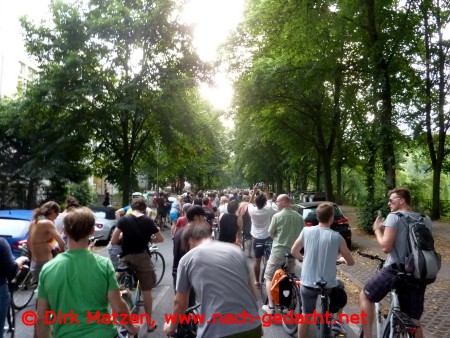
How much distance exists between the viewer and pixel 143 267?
605 centimetres

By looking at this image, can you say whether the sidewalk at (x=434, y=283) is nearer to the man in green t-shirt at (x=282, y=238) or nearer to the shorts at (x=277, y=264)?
the shorts at (x=277, y=264)

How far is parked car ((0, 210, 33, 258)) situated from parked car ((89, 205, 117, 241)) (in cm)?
561

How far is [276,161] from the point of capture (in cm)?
4188

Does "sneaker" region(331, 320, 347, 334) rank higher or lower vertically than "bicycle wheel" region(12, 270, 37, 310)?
higher

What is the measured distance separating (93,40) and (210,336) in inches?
870

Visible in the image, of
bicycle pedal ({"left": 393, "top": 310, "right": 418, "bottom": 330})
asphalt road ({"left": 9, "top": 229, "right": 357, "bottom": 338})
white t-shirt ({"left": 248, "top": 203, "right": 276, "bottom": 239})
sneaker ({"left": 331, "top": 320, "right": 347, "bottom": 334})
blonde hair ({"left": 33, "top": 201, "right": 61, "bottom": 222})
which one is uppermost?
blonde hair ({"left": 33, "top": 201, "right": 61, "bottom": 222})

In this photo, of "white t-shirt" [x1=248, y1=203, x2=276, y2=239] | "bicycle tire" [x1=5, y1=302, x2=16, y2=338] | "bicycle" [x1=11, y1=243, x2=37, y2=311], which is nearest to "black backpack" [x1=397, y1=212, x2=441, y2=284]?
"white t-shirt" [x1=248, y1=203, x2=276, y2=239]

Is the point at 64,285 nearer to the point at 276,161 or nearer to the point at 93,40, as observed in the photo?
the point at 93,40

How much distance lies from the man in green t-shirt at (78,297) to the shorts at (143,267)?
3.13 meters

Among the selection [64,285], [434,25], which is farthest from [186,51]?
[64,285]

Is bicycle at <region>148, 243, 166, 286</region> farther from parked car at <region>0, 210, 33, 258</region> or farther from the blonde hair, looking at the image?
the blonde hair

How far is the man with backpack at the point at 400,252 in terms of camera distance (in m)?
4.30

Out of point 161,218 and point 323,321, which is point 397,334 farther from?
point 161,218

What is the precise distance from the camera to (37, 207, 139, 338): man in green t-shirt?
9.14 feet
